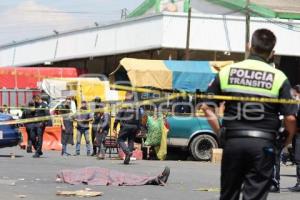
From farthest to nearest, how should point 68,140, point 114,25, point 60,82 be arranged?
point 114,25, point 60,82, point 68,140

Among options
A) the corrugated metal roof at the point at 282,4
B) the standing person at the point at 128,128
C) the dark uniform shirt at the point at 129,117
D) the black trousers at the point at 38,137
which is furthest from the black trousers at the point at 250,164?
the corrugated metal roof at the point at 282,4

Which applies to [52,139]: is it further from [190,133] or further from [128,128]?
[128,128]

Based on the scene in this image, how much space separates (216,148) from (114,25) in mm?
22773

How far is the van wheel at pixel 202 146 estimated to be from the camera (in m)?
19.4

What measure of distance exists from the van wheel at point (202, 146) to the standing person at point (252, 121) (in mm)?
13095

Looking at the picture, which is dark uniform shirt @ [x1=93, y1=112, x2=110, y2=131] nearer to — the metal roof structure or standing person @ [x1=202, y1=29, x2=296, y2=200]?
standing person @ [x1=202, y1=29, x2=296, y2=200]

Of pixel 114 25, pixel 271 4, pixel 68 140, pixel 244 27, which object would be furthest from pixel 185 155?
pixel 271 4

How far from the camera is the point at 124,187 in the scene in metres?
11.8

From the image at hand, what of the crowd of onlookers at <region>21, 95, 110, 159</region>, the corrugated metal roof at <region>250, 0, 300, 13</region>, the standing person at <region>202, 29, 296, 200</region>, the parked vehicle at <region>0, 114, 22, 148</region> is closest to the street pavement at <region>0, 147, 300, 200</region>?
the parked vehicle at <region>0, 114, 22, 148</region>

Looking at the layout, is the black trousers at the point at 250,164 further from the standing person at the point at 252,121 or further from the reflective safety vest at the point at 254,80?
the reflective safety vest at the point at 254,80

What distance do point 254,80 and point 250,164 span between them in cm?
71

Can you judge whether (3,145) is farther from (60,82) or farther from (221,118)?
(221,118)

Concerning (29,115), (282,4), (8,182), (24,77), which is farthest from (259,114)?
(282,4)

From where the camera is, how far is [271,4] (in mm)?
44938
